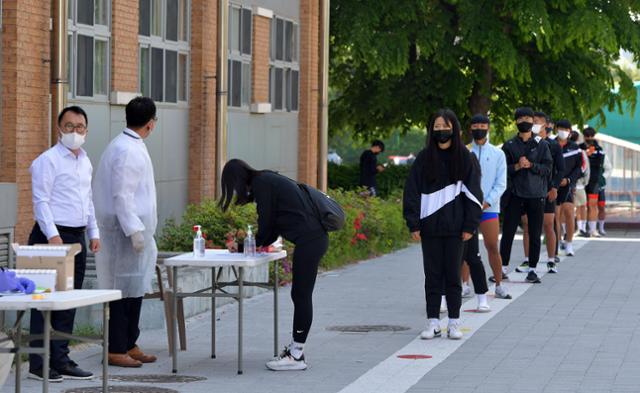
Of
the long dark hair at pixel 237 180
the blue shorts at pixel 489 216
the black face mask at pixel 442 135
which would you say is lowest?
the blue shorts at pixel 489 216

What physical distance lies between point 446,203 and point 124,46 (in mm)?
7094

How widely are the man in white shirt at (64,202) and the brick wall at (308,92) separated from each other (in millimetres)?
16905

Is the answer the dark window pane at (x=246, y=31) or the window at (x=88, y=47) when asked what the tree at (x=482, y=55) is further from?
the window at (x=88, y=47)

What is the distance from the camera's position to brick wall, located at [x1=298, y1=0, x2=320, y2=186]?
27938 mm

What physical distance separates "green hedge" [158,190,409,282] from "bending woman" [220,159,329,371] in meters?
6.29

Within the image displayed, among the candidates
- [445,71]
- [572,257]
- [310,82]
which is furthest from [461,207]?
[445,71]

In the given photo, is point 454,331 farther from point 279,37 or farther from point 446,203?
point 279,37

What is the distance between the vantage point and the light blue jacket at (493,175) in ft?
52.6

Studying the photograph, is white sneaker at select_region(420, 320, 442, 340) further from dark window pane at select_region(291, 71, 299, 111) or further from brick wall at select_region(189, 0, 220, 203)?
dark window pane at select_region(291, 71, 299, 111)

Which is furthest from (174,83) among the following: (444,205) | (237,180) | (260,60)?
(237,180)

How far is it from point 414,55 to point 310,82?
5.99 m

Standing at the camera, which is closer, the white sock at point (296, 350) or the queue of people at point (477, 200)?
the white sock at point (296, 350)

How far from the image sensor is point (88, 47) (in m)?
18.3

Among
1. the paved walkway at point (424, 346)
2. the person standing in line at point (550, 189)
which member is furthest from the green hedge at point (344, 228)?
the person standing in line at point (550, 189)
